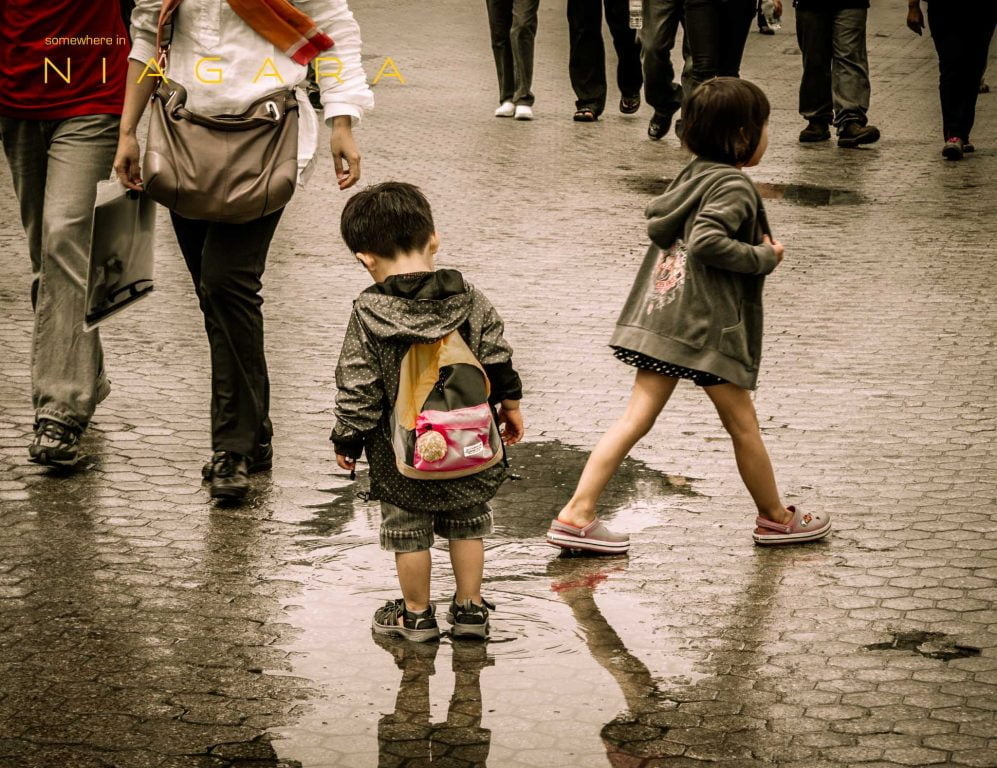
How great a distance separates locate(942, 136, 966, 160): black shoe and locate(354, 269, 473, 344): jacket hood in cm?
860

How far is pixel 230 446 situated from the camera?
5297mm

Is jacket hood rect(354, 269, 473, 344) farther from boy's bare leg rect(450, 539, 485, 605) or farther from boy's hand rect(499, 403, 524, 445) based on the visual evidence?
boy's bare leg rect(450, 539, 485, 605)

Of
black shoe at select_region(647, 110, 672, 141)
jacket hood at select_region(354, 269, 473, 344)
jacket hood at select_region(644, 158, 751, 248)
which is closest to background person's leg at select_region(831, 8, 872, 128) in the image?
black shoe at select_region(647, 110, 672, 141)

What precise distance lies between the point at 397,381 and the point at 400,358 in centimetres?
6

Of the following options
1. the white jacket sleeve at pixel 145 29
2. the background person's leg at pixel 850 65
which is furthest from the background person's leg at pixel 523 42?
the white jacket sleeve at pixel 145 29

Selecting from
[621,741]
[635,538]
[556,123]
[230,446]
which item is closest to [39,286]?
[230,446]

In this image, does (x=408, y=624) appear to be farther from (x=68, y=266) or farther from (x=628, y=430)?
(x=68, y=266)

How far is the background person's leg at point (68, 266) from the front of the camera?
18.4ft

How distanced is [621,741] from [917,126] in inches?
433

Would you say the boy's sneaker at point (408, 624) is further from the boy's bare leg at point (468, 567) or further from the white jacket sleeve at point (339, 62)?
the white jacket sleeve at point (339, 62)

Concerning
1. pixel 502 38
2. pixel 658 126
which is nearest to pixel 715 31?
pixel 658 126

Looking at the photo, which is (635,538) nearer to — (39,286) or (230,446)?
(230,446)

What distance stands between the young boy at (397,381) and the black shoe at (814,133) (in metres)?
9.11

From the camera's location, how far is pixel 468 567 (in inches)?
167
